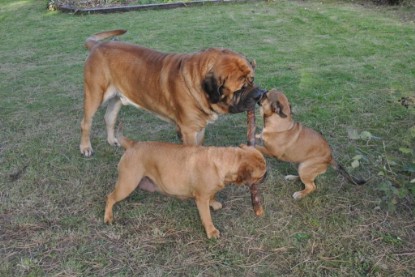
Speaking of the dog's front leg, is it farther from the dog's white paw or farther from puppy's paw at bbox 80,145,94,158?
puppy's paw at bbox 80,145,94,158

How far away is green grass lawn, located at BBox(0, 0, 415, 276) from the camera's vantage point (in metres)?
3.78

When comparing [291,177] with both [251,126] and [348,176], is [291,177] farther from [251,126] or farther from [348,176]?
[251,126]

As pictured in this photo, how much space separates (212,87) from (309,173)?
1345mm

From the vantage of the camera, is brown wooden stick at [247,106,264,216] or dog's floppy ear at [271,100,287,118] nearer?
brown wooden stick at [247,106,264,216]

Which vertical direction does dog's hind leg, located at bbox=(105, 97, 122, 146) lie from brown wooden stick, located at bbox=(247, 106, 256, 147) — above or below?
below

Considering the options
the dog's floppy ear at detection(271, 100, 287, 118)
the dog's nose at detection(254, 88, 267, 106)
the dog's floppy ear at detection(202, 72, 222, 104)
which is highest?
the dog's floppy ear at detection(202, 72, 222, 104)

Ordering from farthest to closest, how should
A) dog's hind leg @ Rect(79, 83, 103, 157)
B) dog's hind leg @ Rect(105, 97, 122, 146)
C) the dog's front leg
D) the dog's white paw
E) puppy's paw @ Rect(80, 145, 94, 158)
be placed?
dog's hind leg @ Rect(105, 97, 122, 146) → puppy's paw @ Rect(80, 145, 94, 158) → dog's hind leg @ Rect(79, 83, 103, 157) → the dog's white paw → the dog's front leg

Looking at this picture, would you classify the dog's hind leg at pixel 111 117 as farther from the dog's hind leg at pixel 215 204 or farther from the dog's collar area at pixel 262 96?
the dog's collar area at pixel 262 96

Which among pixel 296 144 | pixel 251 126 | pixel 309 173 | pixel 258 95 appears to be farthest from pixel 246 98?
pixel 309 173

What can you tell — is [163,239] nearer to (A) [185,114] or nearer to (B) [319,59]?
(A) [185,114]

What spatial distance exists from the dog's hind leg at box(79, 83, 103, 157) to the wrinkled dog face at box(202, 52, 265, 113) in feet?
5.53

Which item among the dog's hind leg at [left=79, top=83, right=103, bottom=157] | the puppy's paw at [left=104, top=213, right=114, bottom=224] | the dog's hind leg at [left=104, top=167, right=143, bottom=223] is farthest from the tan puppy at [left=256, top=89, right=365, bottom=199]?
the dog's hind leg at [left=79, top=83, right=103, bottom=157]

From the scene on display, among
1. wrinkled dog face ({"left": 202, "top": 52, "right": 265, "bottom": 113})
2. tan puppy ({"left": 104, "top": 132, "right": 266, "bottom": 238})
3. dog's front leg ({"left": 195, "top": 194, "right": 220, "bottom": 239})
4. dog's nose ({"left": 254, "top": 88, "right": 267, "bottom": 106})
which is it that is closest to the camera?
tan puppy ({"left": 104, "top": 132, "right": 266, "bottom": 238})

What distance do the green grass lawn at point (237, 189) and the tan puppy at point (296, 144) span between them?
266mm
